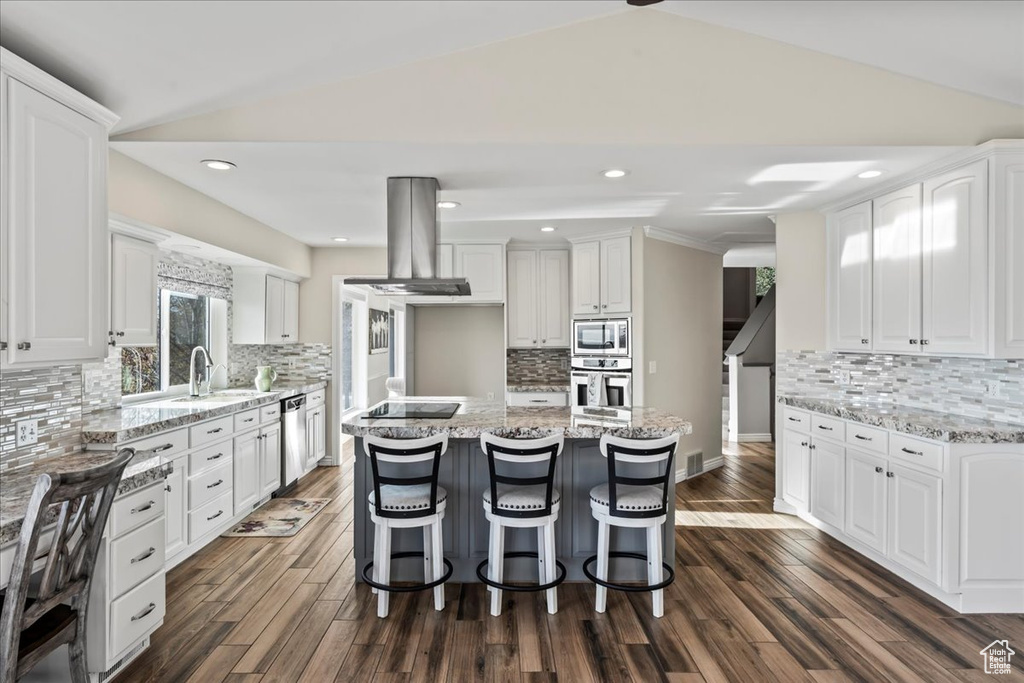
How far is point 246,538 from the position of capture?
389cm

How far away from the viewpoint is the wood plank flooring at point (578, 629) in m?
2.34

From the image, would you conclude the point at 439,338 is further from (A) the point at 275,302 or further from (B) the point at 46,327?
(B) the point at 46,327

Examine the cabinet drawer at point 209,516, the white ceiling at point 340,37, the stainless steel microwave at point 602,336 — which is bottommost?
the cabinet drawer at point 209,516

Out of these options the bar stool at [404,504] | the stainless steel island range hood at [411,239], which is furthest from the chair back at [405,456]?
the stainless steel island range hood at [411,239]

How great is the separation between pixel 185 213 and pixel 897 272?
183 inches

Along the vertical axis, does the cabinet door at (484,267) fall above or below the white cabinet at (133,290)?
above

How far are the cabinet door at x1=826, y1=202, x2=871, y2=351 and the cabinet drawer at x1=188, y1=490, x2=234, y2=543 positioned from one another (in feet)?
15.2

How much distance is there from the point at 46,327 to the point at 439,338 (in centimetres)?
456

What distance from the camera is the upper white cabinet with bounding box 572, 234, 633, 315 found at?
202 inches

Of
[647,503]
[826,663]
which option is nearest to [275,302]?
[647,503]

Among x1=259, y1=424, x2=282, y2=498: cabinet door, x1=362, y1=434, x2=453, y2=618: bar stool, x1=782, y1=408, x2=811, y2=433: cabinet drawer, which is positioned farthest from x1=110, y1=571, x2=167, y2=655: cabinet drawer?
x1=782, y1=408, x2=811, y2=433: cabinet drawer

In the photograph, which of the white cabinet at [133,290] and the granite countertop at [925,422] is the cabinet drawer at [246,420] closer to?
the white cabinet at [133,290]

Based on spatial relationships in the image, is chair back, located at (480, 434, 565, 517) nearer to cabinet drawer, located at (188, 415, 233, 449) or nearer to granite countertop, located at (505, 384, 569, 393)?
cabinet drawer, located at (188, 415, 233, 449)

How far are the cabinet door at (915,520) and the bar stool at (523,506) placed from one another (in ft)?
6.53
